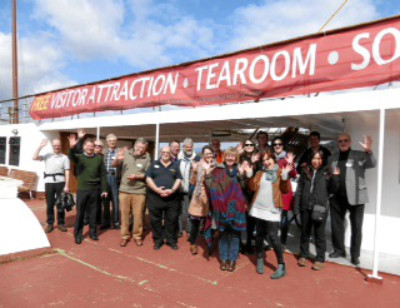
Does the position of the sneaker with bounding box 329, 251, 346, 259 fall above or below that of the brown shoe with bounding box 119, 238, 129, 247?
above

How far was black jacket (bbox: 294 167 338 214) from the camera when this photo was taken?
3.71 meters

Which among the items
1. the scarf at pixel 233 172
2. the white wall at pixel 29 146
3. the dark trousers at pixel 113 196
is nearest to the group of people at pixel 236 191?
the scarf at pixel 233 172

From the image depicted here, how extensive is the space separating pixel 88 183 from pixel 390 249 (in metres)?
4.86

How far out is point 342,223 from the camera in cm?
421

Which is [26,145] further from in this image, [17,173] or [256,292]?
[256,292]

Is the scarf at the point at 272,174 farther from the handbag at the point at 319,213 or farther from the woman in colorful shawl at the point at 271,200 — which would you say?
the handbag at the point at 319,213

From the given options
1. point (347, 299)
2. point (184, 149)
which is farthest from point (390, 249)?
point (184, 149)

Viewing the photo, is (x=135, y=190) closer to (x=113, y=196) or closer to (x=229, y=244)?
(x=113, y=196)

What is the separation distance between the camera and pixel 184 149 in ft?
16.5

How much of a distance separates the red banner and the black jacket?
129cm

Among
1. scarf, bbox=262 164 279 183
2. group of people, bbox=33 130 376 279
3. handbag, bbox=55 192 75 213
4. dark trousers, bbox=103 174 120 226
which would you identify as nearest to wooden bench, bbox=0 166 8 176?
group of people, bbox=33 130 376 279

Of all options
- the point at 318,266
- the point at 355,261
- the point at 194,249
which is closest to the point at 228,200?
the point at 194,249

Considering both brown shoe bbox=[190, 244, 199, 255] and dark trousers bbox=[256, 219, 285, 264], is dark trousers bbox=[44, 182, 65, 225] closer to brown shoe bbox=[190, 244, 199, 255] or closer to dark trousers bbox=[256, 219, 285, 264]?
brown shoe bbox=[190, 244, 199, 255]

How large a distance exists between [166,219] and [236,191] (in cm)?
150
